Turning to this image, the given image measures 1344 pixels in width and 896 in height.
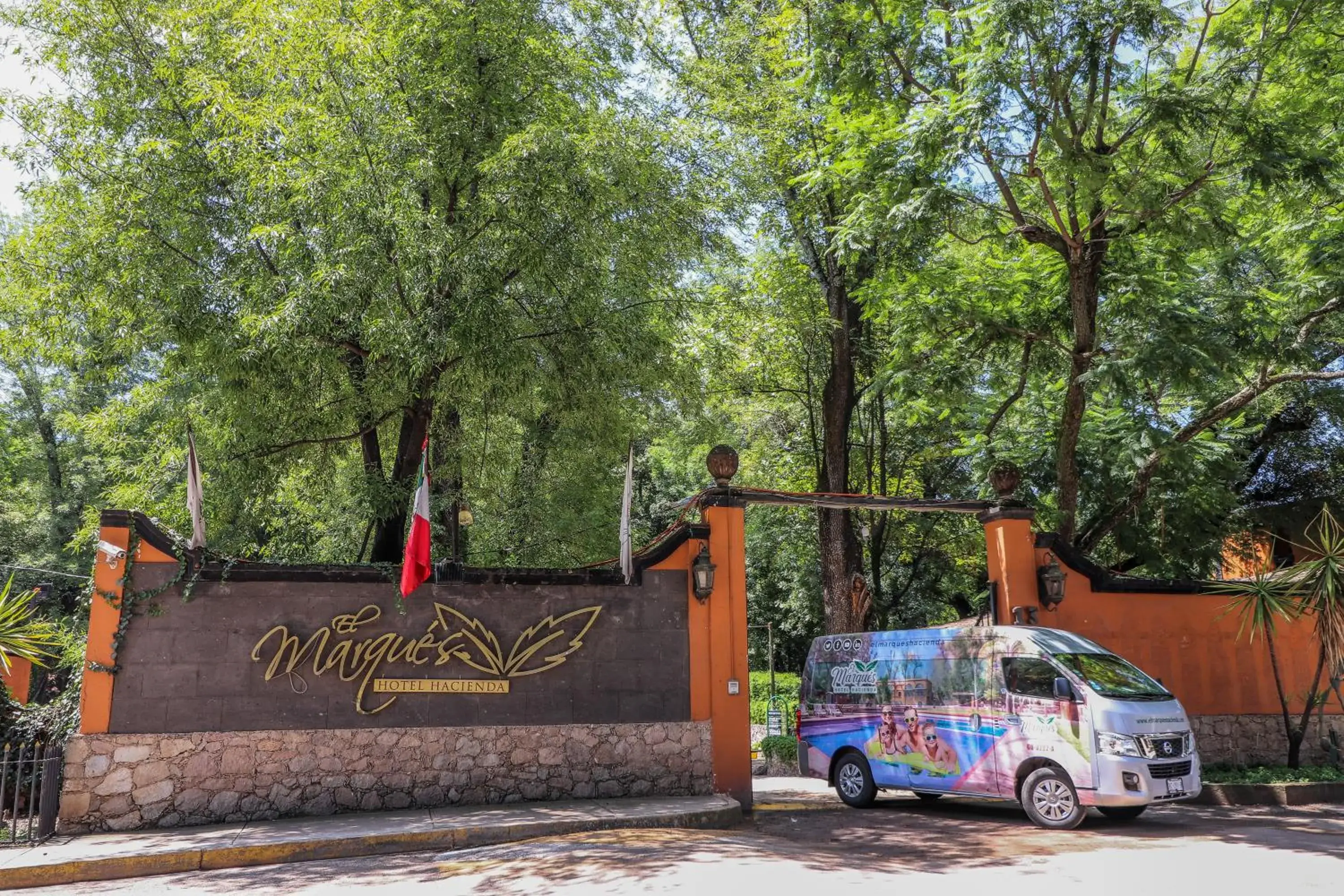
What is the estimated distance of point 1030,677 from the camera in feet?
35.0

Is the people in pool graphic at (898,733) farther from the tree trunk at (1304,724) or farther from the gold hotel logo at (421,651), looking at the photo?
the tree trunk at (1304,724)

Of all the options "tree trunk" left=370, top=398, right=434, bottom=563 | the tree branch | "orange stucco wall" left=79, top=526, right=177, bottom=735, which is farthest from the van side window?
"orange stucco wall" left=79, top=526, right=177, bottom=735

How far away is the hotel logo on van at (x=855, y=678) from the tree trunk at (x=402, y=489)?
6304mm

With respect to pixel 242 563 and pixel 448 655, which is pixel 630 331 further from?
pixel 242 563

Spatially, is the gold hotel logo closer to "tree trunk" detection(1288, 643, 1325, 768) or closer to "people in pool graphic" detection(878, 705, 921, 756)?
"people in pool graphic" detection(878, 705, 921, 756)

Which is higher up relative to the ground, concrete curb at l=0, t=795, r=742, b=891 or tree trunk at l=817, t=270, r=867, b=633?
tree trunk at l=817, t=270, r=867, b=633

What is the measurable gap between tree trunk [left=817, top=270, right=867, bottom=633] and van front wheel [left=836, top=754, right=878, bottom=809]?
3967 millimetres

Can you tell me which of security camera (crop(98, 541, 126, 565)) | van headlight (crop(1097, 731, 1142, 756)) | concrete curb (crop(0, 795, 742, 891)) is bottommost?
→ concrete curb (crop(0, 795, 742, 891))

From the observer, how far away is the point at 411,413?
43.5 feet

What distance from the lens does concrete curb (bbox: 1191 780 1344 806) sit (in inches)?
493

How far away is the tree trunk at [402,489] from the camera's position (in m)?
13.2

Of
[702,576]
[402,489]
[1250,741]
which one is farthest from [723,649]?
[1250,741]

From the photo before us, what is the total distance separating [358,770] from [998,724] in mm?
7304

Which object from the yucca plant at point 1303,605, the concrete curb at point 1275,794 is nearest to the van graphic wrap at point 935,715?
the concrete curb at point 1275,794
